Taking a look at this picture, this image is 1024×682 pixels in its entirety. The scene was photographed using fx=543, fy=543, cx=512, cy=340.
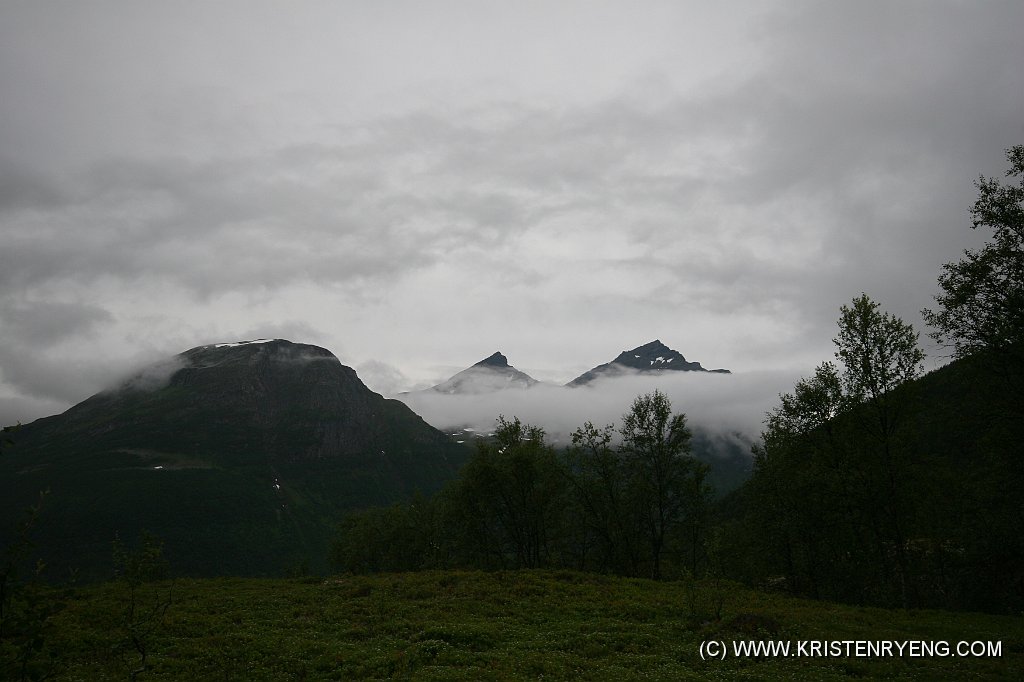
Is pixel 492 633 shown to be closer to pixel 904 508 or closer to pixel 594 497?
pixel 904 508

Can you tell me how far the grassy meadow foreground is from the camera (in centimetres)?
2244

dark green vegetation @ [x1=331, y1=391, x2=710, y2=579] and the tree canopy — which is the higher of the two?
the tree canopy

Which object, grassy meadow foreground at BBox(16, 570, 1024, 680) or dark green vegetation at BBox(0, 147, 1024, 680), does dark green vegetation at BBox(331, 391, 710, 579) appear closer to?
dark green vegetation at BBox(0, 147, 1024, 680)

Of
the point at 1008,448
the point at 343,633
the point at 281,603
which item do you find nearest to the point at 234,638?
the point at 343,633

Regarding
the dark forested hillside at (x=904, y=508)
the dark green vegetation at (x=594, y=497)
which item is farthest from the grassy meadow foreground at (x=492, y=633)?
the dark green vegetation at (x=594, y=497)

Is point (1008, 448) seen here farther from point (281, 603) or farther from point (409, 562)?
point (409, 562)

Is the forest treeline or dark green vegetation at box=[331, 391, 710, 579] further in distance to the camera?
dark green vegetation at box=[331, 391, 710, 579]

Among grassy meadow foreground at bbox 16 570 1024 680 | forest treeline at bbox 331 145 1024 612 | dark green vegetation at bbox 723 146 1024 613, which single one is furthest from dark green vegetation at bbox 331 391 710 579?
grassy meadow foreground at bbox 16 570 1024 680

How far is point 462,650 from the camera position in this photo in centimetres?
2550

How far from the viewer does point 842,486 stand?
36.7 meters

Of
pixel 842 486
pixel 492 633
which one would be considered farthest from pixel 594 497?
pixel 492 633

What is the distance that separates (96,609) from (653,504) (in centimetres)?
4522

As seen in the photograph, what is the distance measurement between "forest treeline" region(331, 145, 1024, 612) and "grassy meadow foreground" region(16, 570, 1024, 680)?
4.22 meters

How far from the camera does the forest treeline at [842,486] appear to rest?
95.2 feet
